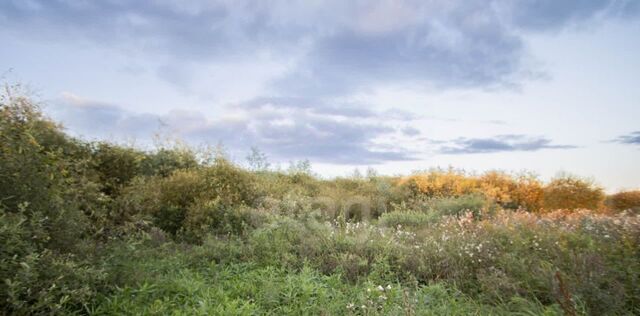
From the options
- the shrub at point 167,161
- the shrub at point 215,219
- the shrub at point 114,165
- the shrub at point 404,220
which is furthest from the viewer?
the shrub at point 167,161

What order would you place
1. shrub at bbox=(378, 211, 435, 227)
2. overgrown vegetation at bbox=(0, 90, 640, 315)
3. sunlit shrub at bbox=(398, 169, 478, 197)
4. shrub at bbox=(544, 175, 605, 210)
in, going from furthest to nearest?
1. sunlit shrub at bbox=(398, 169, 478, 197)
2. shrub at bbox=(544, 175, 605, 210)
3. shrub at bbox=(378, 211, 435, 227)
4. overgrown vegetation at bbox=(0, 90, 640, 315)

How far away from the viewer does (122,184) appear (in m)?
8.89

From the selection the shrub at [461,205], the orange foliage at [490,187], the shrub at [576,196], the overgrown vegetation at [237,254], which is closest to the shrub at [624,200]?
the shrub at [576,196]

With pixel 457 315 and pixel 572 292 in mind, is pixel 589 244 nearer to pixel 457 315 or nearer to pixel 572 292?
pixel 572 292

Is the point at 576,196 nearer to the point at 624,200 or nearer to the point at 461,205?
the point at 624,200

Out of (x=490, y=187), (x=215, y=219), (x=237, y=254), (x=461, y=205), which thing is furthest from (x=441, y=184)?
(x=237, y=254)

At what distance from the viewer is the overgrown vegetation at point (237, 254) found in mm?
4172

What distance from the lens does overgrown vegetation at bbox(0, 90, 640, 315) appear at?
4.17m

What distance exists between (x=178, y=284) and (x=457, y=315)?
114 inches

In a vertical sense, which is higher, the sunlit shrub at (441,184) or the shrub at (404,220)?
the sunlit shrub at (441,184)

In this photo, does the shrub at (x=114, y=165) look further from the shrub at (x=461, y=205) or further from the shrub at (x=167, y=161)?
the shrub at (x=461, y=205)

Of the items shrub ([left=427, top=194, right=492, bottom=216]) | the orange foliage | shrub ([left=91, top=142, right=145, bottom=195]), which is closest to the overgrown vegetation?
shrub ([left=91, top=142, right=145, bottom=195])

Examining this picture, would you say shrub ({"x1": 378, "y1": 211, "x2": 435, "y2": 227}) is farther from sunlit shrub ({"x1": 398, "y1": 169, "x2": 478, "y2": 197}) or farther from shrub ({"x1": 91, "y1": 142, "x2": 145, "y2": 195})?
shrub ({"x1": 91, "y1": 142, "x2": 145, "y2": 195})

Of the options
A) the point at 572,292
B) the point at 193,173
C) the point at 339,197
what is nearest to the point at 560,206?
the point at 339,197
